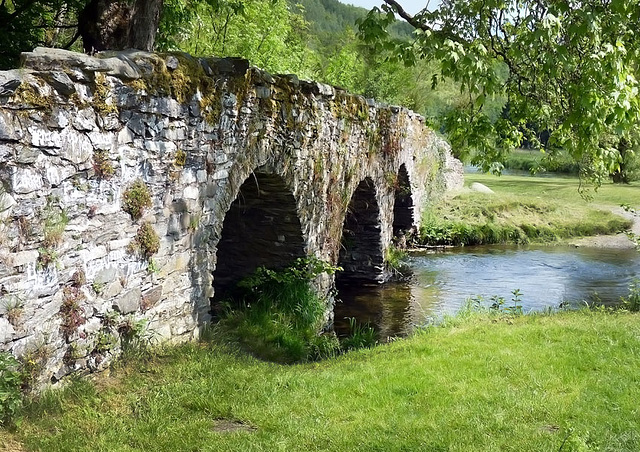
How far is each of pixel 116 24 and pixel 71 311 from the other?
12.1 ft

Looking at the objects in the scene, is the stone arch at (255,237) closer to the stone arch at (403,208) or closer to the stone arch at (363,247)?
the stone arch at (363,247)

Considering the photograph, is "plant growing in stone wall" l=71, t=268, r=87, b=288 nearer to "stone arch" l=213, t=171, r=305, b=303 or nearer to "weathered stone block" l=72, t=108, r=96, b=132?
"weathered stone block" l=72, t=108, r=96, b=132

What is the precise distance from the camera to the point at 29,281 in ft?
12.7

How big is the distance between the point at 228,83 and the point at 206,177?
3.16ft

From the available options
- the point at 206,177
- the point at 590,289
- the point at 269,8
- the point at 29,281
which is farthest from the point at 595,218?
the point at 29,281

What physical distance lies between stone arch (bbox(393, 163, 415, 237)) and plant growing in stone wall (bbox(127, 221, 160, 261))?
10554 mm

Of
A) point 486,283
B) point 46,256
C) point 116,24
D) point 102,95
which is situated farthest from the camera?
point 486,283

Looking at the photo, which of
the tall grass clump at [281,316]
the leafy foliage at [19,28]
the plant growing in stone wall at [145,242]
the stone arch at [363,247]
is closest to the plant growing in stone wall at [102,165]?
the plant growing in stone wall at [145,242]

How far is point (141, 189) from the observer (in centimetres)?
502

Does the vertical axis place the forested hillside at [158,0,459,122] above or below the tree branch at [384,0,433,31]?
above

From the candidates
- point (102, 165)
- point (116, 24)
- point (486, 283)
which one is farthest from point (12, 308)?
point (486, 283)

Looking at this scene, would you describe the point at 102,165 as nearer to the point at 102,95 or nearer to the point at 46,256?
the point at 102,95

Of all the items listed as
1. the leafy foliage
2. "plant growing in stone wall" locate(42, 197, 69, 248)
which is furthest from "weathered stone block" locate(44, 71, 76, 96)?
the leafy foliage

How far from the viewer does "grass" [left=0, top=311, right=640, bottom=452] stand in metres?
3.95
